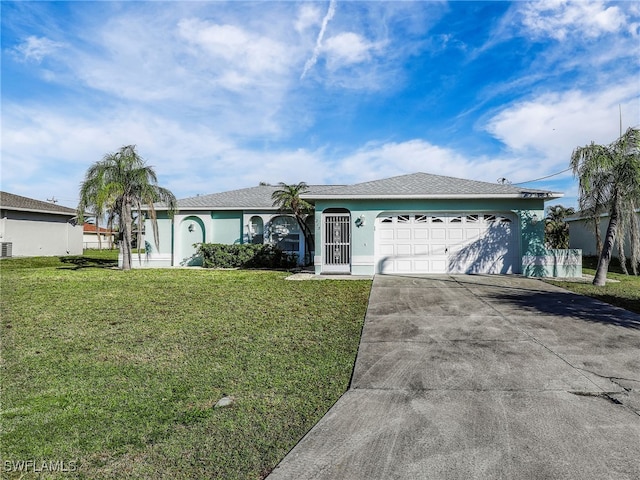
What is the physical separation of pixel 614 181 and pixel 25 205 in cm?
2993

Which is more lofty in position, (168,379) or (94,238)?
(94,238)

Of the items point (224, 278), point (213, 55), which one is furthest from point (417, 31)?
point (224, 278)

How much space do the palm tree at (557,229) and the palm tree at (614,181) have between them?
36.7 feet

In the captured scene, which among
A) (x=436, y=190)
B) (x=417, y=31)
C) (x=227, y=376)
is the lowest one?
(x=227, y=376)

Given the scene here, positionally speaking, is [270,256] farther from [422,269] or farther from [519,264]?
[519,264]

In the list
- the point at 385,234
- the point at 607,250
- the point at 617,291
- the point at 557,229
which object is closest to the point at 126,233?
the point at 385,234

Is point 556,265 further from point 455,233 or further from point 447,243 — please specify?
point 447,243

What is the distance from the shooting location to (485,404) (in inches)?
142

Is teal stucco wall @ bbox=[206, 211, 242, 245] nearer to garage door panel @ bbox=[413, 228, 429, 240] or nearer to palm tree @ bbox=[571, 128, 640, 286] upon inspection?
garage door panel @ bbox=[413, 228, 429, 240]

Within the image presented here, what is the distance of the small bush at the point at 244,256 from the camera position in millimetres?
16578

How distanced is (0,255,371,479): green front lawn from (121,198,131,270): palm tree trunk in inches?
244

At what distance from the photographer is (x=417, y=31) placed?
39.1ft

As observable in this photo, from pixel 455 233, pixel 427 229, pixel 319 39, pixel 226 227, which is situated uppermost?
pixel 319 39

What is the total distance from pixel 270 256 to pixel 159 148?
7.60m
